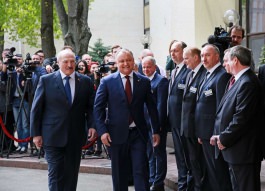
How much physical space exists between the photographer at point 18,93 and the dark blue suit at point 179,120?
16.2ft

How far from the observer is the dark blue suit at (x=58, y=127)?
25.9ft

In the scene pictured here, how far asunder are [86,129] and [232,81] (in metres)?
2.57

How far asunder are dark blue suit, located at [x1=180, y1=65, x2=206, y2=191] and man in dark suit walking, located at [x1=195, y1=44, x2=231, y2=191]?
0.74 ft

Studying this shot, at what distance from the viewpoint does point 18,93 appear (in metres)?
13.3

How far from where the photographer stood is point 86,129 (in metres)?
8.77

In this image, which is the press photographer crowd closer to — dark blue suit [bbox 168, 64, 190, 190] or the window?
dark blue suit [bbox 168, 64, 190, 190]

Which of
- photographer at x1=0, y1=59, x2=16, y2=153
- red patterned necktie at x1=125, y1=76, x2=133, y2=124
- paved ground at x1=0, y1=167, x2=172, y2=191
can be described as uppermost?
red patterned necktie at x1=125, y1=76, x2=133, y2=124

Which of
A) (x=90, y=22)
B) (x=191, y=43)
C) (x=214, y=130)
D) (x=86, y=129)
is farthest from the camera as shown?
(x=90, y=22)

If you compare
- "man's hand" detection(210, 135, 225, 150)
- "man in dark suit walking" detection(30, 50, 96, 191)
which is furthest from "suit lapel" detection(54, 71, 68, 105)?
"man's hand" detection(210, 135, 225, 150)

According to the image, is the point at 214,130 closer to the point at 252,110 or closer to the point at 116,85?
the point at 252,110

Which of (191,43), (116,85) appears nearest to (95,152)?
(116,85)

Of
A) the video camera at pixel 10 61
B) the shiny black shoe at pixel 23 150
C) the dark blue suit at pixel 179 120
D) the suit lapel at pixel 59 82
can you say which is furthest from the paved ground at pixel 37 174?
the suit lapel at pixel 59 82

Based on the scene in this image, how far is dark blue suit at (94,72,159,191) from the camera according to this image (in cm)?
784

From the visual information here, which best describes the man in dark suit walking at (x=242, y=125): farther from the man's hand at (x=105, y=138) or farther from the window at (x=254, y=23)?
the window at (x=254, y=23)
